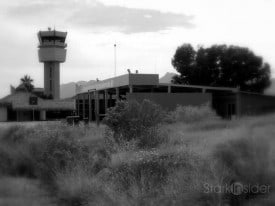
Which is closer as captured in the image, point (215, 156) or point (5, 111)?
point (215, 156)

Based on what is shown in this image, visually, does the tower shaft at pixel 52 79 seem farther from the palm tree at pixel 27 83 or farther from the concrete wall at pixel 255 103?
the concrete wall at pixel 255 103

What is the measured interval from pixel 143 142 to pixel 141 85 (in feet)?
83.5

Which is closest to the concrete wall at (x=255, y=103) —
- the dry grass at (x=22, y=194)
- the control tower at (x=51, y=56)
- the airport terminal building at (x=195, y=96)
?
the airport terminal building at (x=195, y=96)

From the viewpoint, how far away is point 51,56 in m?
109

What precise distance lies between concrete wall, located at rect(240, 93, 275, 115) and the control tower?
68.4m

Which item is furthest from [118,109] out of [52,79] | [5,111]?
[52,79]

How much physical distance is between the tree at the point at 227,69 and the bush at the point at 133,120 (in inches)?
1599

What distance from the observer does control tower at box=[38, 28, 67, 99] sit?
107 metres

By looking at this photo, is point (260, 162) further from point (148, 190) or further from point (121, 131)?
point (121, 131)

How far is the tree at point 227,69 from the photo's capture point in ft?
193

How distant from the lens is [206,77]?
60500mm

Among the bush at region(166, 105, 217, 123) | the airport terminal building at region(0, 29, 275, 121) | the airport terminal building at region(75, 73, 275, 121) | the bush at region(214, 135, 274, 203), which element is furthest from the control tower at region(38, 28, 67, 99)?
the bush at region(214, 135, 274, 203)

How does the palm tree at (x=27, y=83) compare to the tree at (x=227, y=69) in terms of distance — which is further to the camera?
the palm tree at (x=27, y=83)

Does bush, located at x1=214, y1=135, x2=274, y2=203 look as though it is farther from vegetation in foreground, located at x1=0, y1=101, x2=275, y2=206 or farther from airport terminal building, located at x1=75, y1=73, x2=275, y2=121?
airport terminal building, located at x1=75, y1=73, x2=275, y2=121
